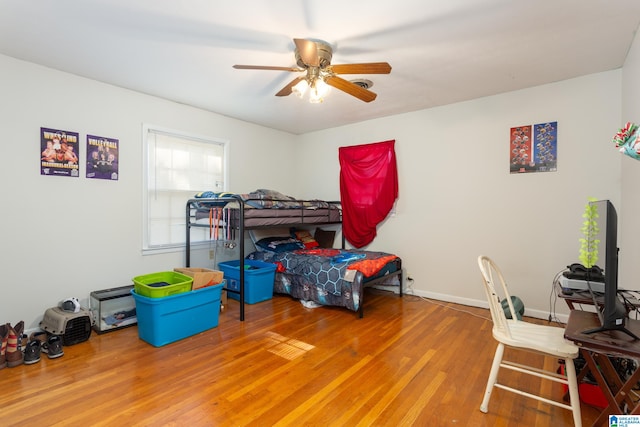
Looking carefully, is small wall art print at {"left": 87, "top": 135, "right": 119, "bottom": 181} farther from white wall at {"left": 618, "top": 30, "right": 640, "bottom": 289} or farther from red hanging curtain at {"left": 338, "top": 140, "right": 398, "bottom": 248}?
white wall at {"left": 618, "top": 30, "right": 640, "bottom": 289}

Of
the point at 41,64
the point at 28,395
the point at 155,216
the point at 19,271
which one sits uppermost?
the point at 41,64

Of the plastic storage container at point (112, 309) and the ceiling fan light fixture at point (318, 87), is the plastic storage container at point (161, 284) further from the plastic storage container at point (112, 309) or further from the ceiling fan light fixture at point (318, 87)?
the ceiling fan light fixture at point (318, 87)

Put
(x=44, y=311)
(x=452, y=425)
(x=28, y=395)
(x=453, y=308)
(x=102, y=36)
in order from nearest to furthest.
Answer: (x=452, y=425), (x=28, y=395), (x=102, y=36), (x=44, y=311), (x=453, y=308)

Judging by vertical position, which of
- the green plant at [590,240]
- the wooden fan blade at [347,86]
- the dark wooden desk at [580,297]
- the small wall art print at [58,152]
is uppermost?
the wooden fan blade at [347,86]

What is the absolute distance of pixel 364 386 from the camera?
2.03 m

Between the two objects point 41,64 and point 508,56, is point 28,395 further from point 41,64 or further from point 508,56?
point 508,56

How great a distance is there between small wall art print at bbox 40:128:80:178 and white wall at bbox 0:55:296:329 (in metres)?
0.05

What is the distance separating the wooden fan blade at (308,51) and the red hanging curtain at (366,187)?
2.29m

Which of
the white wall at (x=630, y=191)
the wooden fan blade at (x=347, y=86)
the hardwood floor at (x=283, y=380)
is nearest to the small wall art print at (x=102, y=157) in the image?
the hardwood floor at (x=283, y=380)

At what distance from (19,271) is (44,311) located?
42cm

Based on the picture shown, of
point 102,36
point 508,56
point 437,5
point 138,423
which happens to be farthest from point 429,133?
point 138,423

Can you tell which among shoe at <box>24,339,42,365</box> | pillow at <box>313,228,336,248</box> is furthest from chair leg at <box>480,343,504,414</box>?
pillow at <box>313,228,336,248</box>

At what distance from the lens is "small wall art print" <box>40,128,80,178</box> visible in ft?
9.11

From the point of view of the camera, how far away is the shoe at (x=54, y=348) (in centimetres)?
239
